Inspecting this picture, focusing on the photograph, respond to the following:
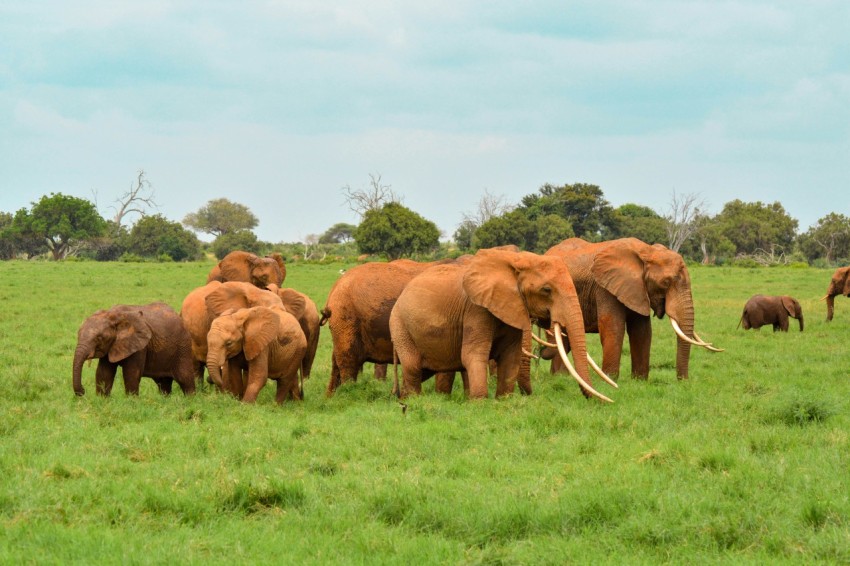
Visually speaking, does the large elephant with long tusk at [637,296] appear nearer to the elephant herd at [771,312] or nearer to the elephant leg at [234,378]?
the elephant leg at [234,378]

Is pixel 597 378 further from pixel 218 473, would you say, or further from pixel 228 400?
pixel 218 473

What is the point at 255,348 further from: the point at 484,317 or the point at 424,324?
the point at 484,317

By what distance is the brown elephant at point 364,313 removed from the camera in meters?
14.3

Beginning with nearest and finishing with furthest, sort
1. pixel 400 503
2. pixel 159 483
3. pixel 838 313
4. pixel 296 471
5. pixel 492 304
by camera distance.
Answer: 1. pixel 400 503
2. pixel 159 483
3. pixel 296 471
4. pixel 492 304
5. pixel 838 313

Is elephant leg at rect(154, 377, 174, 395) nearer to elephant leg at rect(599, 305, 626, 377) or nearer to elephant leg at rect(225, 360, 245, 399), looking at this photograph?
elephant leg at rect(225, 360, 245, 399)

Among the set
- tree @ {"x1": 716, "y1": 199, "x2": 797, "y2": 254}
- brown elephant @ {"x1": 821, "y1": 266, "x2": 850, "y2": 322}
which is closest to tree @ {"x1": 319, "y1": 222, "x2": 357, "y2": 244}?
tree @ {"x1": 716, "y1": 199, "x2": 797, "y2": 254}

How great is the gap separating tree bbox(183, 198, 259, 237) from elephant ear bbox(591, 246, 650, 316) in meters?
127

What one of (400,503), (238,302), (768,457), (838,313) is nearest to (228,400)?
(238,302)

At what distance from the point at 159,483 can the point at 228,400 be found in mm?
4005

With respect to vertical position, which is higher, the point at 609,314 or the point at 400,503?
the point at 609,314

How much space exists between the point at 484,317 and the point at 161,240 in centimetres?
7941

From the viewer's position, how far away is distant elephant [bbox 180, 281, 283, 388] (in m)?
14.2

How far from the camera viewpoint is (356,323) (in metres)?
14.5

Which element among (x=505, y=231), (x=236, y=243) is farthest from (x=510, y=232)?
(x=236, y=243)
